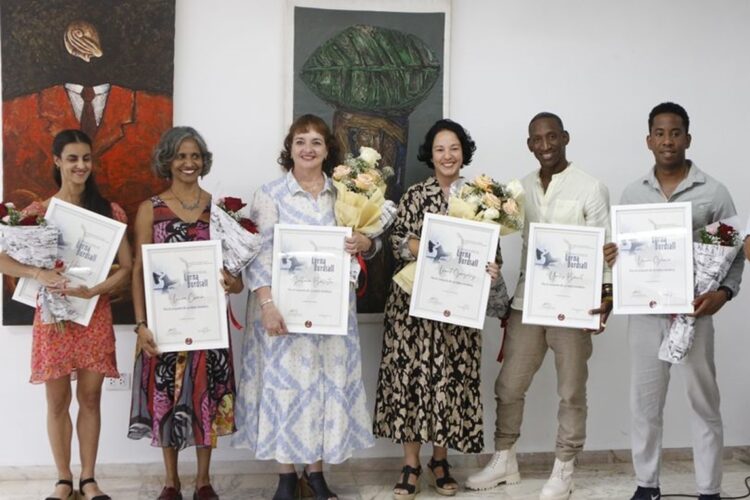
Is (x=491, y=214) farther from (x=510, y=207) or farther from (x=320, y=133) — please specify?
(x=320, y=133)

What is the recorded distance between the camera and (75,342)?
3244 millimetres

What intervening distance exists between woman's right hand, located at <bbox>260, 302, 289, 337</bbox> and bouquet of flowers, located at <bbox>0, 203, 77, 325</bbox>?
784 mm

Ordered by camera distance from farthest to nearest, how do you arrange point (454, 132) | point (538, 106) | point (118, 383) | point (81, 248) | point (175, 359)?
point (538, 106), point (118, 383), point (454, 132), point (175, 359), point (81, 248)

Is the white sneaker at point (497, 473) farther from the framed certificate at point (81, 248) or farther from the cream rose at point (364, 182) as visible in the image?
the framed certificate at point (81, 248)

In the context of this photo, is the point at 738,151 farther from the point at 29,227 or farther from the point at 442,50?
the point at 29,227

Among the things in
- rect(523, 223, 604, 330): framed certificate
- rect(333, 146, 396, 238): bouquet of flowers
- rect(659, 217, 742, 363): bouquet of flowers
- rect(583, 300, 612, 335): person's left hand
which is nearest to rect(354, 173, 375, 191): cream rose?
rect(333, 146, 396, 238): bouquet of flowers

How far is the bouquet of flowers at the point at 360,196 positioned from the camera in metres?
3.27

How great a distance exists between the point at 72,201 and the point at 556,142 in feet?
6.79

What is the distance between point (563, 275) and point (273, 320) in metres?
1.24

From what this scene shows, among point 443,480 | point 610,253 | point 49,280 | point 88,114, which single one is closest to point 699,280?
point 610,253

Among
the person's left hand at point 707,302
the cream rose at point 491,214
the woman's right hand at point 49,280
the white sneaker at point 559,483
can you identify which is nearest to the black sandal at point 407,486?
the white sneaker at point 559,483

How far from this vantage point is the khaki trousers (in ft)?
11.6

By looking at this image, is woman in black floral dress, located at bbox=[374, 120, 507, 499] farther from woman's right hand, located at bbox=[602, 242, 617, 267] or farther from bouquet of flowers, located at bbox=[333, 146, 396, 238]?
woman's right hand, located at bbox=[602, 242, 617, 267]

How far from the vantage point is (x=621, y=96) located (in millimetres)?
4223
